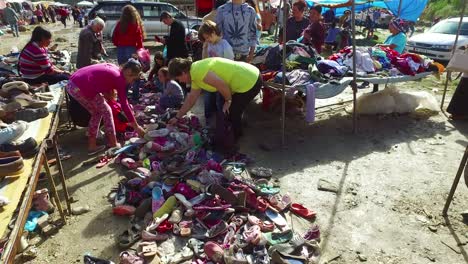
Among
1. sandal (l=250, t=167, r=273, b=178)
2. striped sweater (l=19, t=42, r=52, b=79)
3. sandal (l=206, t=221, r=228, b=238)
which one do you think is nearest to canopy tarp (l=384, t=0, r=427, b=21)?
sandal (l=250, t=167, r=273, b=178)

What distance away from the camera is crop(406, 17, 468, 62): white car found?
9.92 metres

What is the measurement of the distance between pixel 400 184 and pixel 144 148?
3129mm

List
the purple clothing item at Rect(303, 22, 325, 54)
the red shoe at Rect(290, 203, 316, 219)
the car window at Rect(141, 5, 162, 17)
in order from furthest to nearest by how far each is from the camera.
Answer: the car window at Rect(141, 5, 162, 17) → the purple clothing item at Rect(303, 22, 325, 54) → the red shoe at Rect(290, 203, 316, 219)

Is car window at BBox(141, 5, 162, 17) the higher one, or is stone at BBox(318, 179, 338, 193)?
car window at BBox(141, 5, 162, 17)

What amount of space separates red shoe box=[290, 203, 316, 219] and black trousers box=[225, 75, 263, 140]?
1.55 metres

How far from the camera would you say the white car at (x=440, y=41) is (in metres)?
9.92

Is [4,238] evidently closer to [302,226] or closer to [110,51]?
[302,226]

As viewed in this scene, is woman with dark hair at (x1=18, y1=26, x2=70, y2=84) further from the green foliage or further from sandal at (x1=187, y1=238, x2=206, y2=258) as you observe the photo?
the green foliage

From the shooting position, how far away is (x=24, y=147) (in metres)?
2.86

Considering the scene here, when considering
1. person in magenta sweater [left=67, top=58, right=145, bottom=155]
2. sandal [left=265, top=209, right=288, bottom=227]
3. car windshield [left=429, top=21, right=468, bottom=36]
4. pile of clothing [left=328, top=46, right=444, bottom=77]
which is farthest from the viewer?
car windshield [left=429, top=21, right=468, bottom=36]

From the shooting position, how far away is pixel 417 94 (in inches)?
247

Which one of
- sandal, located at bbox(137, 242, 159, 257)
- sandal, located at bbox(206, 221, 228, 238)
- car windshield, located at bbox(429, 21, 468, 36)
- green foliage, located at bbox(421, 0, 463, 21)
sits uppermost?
car windshield, located at bbox(429, 21, 468, 36)

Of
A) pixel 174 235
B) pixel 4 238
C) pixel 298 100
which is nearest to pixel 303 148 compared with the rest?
pixel 298 100

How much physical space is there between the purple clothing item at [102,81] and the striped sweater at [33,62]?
57.9 inches
